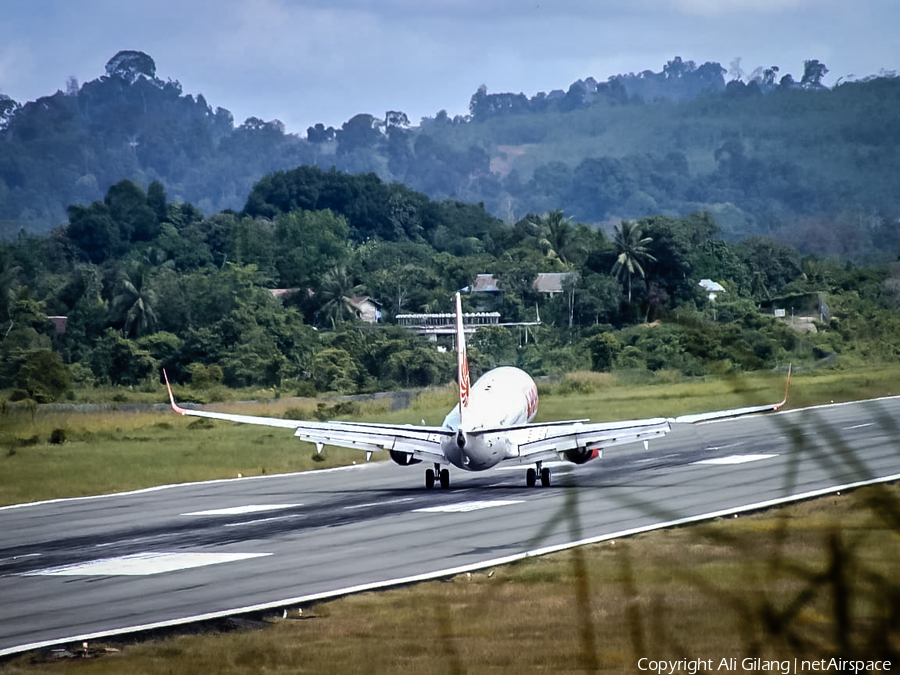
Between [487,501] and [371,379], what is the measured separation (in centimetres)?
6091

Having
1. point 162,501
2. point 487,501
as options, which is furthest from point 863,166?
point 162,501

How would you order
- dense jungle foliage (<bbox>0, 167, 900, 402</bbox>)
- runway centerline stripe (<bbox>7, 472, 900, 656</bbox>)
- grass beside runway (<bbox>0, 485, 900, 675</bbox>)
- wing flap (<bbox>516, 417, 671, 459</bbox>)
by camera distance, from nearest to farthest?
grass beside runway (<bbox>0, 485, 900, 675</bbox>) < runway centerline stripe (<bbox>7, 472, 900, 656</bbox>) < wing flap (<bbox>516, 417, 671, 459</bbox>) < dense jungle foliage (<bbox>0, 167, 900, 402</bbox>)

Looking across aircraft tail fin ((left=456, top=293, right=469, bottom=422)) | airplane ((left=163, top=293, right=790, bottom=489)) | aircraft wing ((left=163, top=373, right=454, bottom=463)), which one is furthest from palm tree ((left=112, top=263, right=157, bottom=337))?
aircraft tail fin ((left=456, top=293, right=469, bottom=422))

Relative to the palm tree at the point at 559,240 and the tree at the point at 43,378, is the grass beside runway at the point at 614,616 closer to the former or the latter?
the tree at the point at 43,378

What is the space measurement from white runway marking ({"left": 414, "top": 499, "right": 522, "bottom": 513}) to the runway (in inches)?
3.8

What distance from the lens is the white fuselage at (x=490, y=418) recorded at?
152 ft

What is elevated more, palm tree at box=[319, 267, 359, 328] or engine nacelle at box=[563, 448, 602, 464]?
palm tree at box=[319, 267, 359, 328]

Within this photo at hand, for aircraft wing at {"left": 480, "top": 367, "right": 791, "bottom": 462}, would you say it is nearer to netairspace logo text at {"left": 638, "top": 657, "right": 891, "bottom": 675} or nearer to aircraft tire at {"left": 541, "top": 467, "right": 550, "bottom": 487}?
aircraft tire at {"left": 541, "top": 467, "right": 550, "bottom": 487}

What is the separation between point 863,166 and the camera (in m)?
73.8

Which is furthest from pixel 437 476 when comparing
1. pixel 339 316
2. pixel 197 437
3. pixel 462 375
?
pixel 339 316

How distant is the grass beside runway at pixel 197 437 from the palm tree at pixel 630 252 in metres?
27.6

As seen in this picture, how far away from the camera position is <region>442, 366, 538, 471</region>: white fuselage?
152ft

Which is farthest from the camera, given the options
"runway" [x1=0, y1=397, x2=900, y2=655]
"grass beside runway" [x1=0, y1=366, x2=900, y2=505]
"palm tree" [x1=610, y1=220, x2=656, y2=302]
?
"palm tree" [x1=610, y1=220, x2=656, y2=302]

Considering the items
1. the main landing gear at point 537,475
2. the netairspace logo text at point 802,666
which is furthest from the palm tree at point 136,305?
the netairspace logo text at point 802,666
